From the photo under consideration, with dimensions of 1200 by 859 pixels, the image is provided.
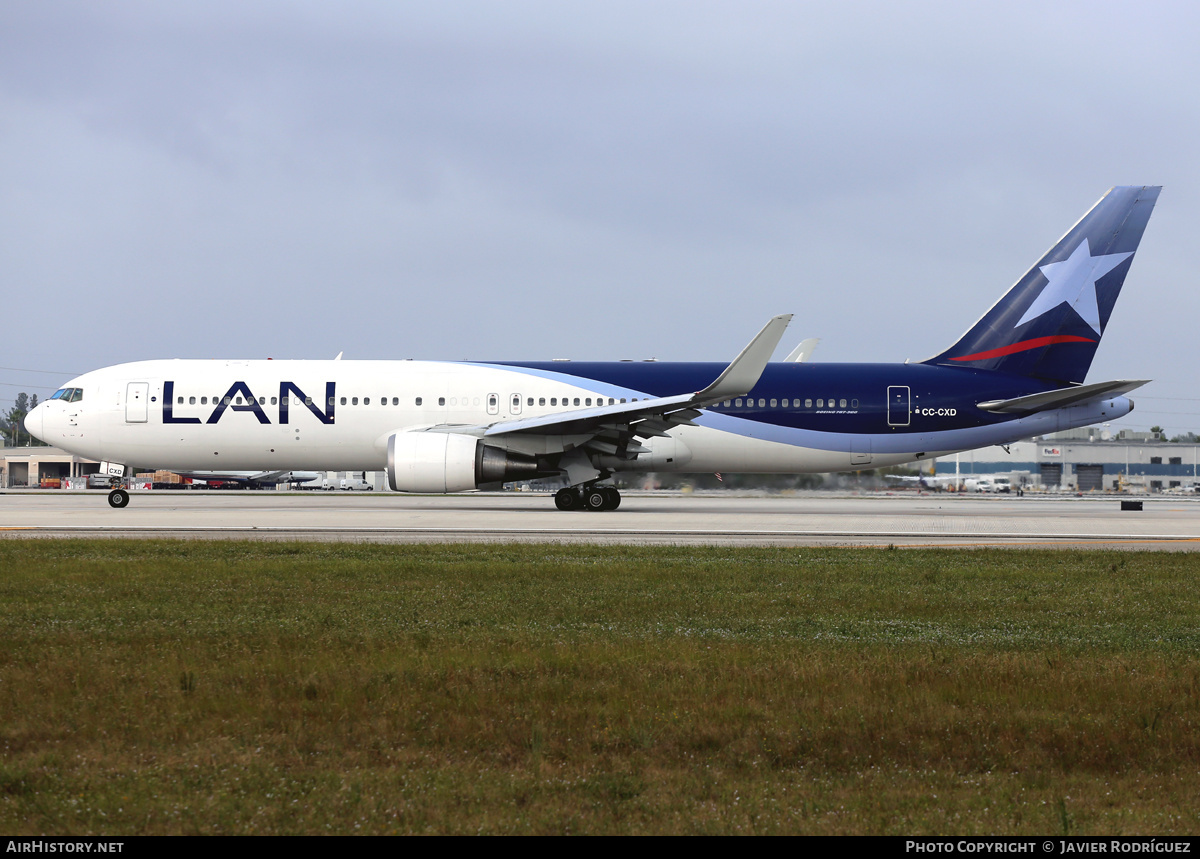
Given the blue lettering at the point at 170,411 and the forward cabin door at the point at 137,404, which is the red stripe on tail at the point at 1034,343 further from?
the forward cabin door at the point at 137,404

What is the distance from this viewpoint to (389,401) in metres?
25.6

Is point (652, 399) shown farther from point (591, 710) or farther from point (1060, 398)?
point (591, 710)

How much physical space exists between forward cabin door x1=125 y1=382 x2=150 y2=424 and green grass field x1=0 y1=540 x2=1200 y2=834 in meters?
17.0

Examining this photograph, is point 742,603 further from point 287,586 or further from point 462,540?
point 462,540

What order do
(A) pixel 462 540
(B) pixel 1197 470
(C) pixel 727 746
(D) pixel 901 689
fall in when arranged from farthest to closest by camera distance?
(B) pixel 1197 470 → (A) pixel 462 540 → (D) pixel 901 689 → (C) pixel 727 746

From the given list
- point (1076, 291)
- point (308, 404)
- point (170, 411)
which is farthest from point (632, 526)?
point (1076, 291)

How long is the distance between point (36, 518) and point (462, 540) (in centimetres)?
1092

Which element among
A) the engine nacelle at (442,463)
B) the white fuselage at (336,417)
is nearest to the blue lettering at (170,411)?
the white fuselage at (336,417)

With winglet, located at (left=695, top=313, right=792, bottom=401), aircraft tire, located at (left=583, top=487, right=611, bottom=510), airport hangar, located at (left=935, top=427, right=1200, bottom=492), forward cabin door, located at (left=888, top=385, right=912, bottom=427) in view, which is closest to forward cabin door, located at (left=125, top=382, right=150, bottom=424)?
aircraft tire, located at (left=583, top=487, right=611, bottom=510)

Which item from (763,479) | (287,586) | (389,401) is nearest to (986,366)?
(763,479)

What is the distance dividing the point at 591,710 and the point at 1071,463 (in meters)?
91.9

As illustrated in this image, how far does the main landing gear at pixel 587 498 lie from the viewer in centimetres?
2506

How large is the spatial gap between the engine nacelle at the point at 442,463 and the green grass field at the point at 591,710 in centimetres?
1291

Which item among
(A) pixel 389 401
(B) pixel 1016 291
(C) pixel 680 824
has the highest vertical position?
(B) pixel 1016 291
